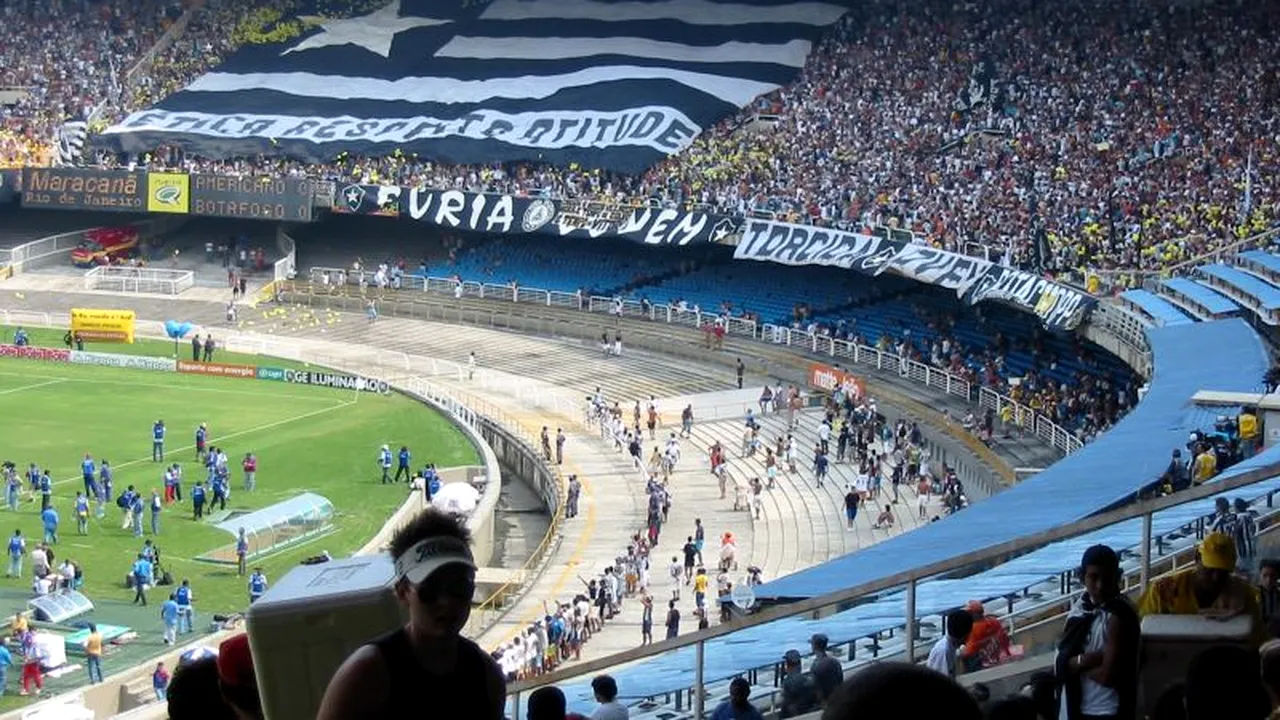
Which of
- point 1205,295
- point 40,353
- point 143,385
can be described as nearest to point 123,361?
point 40,353

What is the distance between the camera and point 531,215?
6362 centimetres

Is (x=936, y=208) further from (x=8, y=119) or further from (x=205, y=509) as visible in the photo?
(x=8, y=119)

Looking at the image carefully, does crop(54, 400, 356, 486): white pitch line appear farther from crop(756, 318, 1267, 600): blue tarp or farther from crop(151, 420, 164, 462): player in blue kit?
crop(756, 318, 1267, 600): blue tarp

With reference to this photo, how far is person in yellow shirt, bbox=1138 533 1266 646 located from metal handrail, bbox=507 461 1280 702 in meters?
0.55

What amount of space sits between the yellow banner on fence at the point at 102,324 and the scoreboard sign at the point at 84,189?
1095cm

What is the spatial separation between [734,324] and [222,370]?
46.9 feet

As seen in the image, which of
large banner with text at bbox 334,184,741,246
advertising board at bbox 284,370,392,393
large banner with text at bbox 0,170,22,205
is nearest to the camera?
advertising board at bbox 284,370,392,393

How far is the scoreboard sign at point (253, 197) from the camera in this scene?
2645 inches

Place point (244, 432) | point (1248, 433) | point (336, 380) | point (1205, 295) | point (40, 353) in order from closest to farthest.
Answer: point (1248, 433), point (1205, 295), point (244, 432), point (336, 380), point (40, 353)

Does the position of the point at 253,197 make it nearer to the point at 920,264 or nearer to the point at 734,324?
the point at 734,324

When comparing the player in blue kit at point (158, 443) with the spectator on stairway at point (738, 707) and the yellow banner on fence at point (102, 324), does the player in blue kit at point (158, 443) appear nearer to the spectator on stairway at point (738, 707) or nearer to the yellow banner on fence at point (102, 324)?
the yellow banner on fence at point (102, 324)

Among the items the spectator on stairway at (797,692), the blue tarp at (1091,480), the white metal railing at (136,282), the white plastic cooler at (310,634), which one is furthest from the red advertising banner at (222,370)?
the white plastic cooler at (310,634)

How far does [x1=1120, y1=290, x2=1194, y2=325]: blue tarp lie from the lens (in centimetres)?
3800

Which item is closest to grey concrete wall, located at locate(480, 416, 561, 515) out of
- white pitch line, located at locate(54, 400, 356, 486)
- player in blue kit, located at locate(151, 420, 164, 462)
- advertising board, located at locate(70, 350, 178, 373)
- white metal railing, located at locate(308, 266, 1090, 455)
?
white pitch line, located at locate(54, 400, 356, 486)
